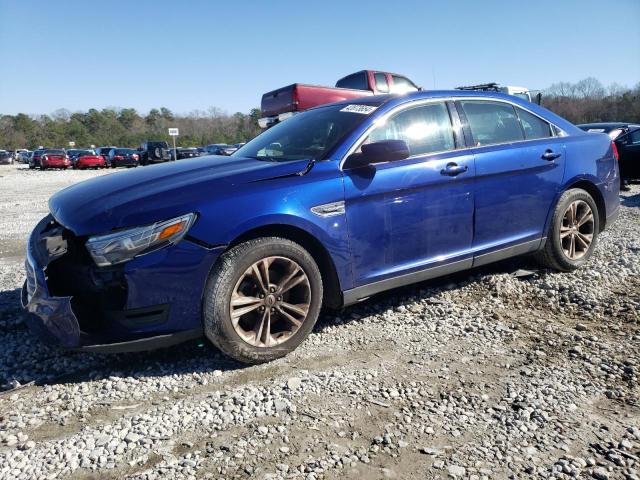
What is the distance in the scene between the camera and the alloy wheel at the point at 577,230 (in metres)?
4.38

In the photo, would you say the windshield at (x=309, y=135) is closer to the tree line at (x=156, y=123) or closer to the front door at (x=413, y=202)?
the front door at (x=413, y=202)

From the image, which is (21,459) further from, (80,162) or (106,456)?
(80,162)

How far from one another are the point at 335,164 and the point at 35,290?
2016mm

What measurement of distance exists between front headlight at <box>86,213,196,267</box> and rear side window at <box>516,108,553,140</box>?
3179 mm

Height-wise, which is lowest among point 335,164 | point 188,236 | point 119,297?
point 119,297

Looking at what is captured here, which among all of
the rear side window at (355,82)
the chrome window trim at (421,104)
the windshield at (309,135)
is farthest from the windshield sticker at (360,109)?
the rear side window at (355,82)

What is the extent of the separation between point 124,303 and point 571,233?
3926 mm

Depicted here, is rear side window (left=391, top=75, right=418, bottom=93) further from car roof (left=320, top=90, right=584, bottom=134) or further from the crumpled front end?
the crumpled front end

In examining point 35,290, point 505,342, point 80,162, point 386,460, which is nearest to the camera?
point 386,460

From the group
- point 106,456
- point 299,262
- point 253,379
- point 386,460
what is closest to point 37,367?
point 106,456

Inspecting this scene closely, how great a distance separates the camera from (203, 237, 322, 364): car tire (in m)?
2.74

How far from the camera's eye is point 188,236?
265 centimetres

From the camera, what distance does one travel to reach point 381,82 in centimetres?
1306

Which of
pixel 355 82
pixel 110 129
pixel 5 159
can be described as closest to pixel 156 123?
pixel 110 129
